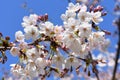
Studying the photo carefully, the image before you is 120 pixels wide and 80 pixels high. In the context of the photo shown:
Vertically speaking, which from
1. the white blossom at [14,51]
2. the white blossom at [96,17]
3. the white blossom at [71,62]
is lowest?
the white blossom at [71,62]

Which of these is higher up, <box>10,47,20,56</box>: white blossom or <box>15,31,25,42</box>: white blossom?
<box>15,31,25,42</box>: white blossom

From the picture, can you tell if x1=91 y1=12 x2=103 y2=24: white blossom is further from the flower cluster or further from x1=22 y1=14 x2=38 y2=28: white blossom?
x1=22 y1=14 x2=38 y2=28: white blossom

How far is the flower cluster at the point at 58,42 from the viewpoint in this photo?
97.3 inches

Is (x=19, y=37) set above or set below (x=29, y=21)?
below

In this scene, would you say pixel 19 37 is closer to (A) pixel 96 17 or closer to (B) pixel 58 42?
(B) pixel 58 42

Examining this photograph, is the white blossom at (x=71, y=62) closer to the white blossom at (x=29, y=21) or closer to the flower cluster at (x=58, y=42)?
the flower cluster at (x=58, y=42)

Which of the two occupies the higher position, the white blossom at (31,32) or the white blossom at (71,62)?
the white blossom at (31,32)

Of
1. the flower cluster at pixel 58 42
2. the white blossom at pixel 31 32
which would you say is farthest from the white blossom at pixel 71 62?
the white blossom at pixel 31 32

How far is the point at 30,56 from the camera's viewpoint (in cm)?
256

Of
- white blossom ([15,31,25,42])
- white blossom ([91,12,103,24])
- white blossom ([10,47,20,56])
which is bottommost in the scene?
white blossom ([10,47,20,56])

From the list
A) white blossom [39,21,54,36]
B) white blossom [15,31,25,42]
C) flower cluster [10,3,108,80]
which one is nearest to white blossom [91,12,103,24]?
flower cluster [10,3,108,80]

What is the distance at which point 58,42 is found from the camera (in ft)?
8.14

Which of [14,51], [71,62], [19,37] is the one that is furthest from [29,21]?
[71,62]

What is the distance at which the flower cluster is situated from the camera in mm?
2471
